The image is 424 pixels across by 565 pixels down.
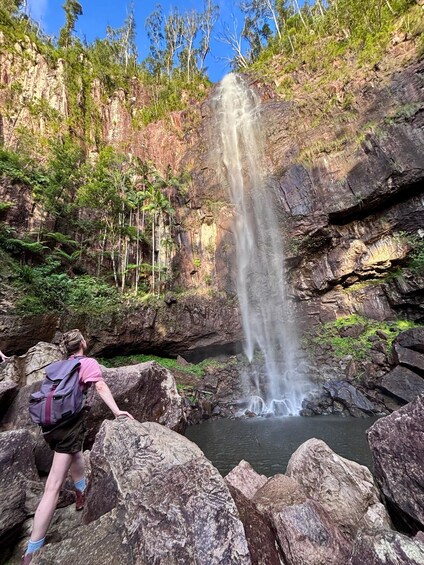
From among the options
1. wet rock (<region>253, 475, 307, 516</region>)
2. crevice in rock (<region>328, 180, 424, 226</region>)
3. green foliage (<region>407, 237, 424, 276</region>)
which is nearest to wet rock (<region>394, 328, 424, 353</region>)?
green foliage (<region>407, 237, 424, 276</region>)

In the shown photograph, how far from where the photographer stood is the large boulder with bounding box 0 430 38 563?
224 centimetres

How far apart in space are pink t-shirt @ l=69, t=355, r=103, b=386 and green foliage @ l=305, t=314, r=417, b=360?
456 inches

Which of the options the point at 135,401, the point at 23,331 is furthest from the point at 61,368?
the point at 23,331

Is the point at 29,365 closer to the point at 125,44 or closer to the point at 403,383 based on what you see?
the point at 403,383

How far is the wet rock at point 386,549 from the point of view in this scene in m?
1.45

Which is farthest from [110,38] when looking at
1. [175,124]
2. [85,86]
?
[175,124]

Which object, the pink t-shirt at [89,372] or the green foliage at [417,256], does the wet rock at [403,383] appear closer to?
the green foliage at [417,256]

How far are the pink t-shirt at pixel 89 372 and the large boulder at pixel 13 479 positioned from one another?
123 cm

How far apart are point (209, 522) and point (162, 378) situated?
2936 mm

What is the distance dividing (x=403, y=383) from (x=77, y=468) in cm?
1004

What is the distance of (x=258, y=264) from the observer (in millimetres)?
16406

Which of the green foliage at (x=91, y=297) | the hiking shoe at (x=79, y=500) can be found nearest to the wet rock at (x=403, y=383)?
the hiking shoe at (x=79, y=500)

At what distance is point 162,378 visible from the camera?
461 centimetres

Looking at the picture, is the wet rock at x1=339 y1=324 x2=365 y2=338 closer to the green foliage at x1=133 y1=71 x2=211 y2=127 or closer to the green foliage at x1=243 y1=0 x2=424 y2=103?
the green foliage at x1=243 y1=0 x2=424 y2=103
